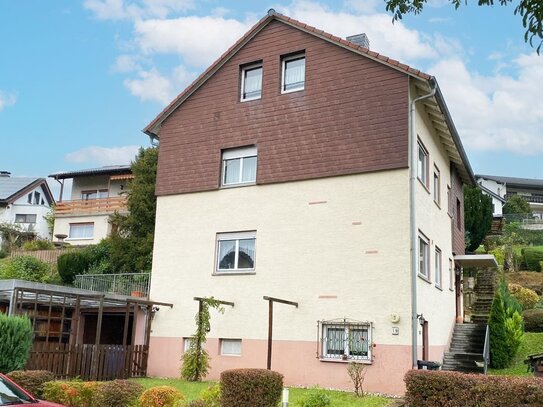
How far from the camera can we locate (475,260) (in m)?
24.8

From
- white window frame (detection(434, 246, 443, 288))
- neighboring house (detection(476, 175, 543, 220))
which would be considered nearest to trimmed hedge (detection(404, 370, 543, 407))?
white window frame (detection(434, 246, 443, 288))

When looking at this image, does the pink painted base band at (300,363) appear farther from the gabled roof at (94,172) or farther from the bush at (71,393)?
the gabled roof at (94,172)

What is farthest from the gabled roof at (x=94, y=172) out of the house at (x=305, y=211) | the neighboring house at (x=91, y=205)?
the house at (x=305, y=211)

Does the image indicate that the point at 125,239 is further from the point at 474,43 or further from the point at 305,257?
the point at 474,43

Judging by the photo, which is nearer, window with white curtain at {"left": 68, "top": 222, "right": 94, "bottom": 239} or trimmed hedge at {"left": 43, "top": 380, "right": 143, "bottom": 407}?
trimmed hedge at {"left": 43, "top": 380, "right": 143, "bottom": 407}

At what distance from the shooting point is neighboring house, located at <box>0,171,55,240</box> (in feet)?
174

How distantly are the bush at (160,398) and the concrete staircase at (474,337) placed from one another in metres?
10.5

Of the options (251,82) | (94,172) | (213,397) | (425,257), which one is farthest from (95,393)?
(94,172)

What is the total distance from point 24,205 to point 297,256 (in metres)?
43.4

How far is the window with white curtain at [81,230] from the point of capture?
43625 mm

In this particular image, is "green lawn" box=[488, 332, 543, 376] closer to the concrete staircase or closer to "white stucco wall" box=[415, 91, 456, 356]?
the concrete staircase

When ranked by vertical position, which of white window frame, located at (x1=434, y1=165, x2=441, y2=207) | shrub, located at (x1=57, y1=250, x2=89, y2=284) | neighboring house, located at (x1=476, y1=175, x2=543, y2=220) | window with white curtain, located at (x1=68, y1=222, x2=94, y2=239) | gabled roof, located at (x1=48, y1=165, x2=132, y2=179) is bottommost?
shrub, located at (x1=57, y1=250, x2=89, y2=284)

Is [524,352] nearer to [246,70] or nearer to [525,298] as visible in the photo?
[525,298]

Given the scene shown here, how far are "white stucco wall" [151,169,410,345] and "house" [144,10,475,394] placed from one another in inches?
1.4
